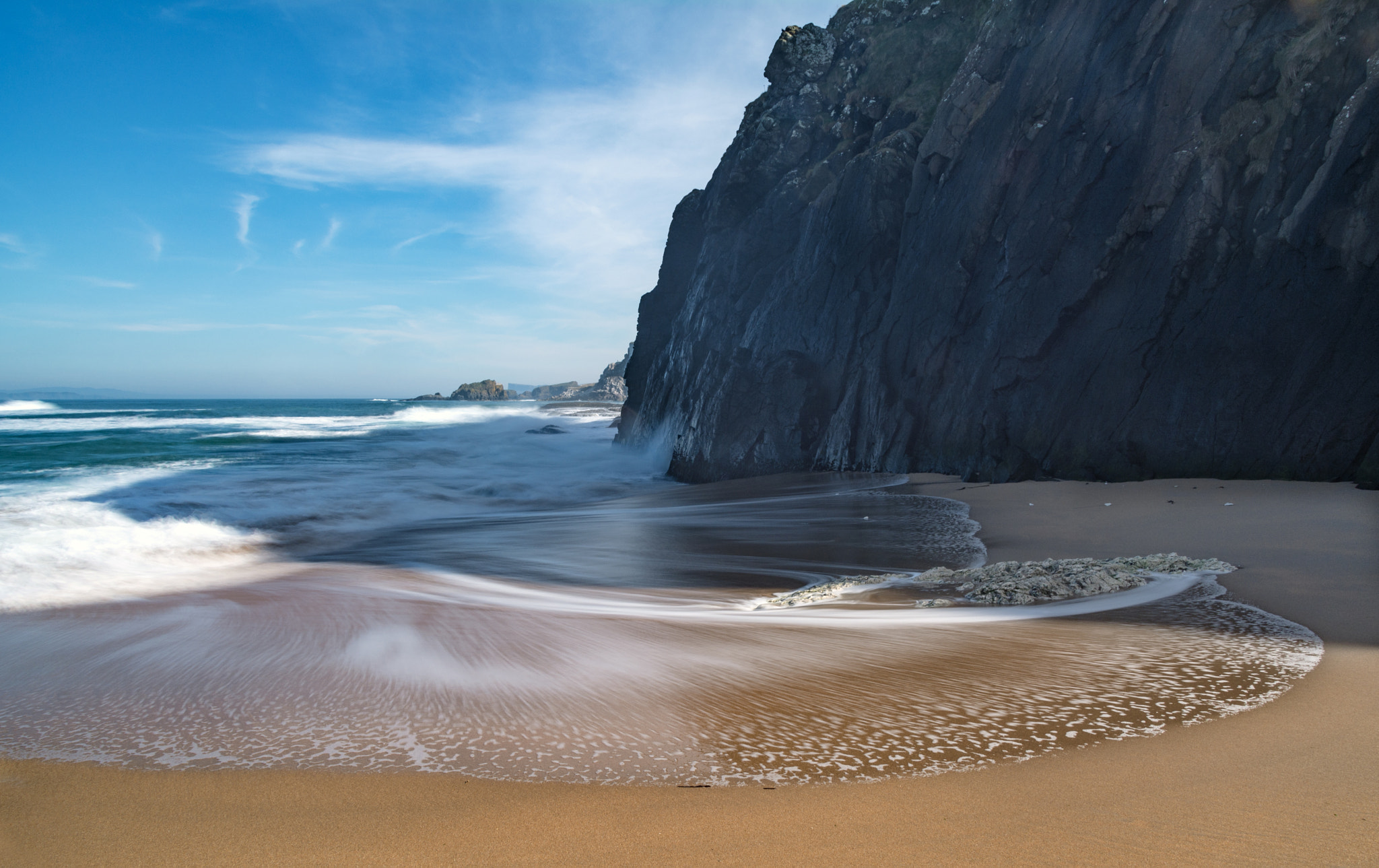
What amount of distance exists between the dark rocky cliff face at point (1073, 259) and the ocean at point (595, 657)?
3.26 metres

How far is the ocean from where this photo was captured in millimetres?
2473

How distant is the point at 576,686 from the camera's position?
10.5 feet

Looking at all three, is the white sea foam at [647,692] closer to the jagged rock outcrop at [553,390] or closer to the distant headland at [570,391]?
the distant headland at [570,391]

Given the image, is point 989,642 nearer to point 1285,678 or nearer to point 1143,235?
point 1285,678

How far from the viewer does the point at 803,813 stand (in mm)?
1933

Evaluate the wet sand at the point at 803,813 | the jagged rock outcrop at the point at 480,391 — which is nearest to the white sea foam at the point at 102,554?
the wet sand at the point at 803,813

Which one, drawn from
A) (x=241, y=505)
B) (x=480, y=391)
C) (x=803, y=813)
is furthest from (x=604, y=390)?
(x=803, y=813)

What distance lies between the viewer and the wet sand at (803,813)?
1737mm

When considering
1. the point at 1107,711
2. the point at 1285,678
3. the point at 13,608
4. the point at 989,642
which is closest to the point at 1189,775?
the point at 1107,711

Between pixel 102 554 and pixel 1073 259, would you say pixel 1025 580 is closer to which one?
pixel 1073 259

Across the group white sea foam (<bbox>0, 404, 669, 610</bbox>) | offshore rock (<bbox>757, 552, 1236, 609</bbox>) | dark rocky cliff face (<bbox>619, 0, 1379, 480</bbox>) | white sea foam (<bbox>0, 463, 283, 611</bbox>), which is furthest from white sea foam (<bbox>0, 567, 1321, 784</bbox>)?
dark rocky cliff face (<bbox>619, 0, 1379, 480</bbox>)

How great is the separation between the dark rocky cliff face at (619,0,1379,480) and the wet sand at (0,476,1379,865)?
7.72 metres

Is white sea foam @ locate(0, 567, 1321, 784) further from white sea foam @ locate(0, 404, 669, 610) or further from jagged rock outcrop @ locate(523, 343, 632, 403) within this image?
jagged rock outcrop @ locate(523, 343, 632, 403)

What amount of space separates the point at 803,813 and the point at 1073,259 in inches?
457
